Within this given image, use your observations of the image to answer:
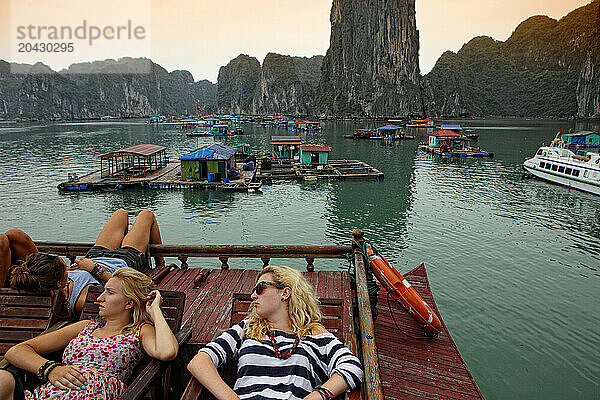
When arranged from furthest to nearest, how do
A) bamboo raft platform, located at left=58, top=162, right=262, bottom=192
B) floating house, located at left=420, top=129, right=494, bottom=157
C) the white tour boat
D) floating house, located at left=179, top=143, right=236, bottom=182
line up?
floating house, located at left=420, top=129, right=494, bottom=157 → floating house, located at left=179, top=143, right=236, bottom=182 → bamboo raft platform, located at left=58, top=162, right=262, bottom=192 → the white tour boat

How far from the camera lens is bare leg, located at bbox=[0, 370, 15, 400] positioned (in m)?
3.55

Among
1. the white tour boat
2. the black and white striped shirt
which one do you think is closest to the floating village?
the white tour boat

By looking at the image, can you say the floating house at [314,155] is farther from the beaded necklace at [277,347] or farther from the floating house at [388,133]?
the floating house at [388,133]

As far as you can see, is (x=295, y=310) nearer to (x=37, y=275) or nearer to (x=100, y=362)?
(x=100, y=362)

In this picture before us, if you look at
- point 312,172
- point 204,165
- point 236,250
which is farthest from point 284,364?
point 312,172

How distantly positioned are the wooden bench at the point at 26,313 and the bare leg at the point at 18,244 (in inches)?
41.4

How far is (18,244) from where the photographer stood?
5645 mm

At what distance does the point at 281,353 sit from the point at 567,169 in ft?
141

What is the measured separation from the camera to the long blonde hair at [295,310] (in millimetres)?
3562

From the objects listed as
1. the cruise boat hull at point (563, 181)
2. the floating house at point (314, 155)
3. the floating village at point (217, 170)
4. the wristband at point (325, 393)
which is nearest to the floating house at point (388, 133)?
the floating village at point (217, 170)

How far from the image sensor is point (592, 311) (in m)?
14.2

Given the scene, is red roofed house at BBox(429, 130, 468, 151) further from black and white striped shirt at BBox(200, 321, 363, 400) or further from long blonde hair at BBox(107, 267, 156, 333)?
long blonde hair at BBox(107, 267, 156, 333)

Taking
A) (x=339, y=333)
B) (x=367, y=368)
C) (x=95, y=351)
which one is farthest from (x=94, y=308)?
(x=367, y=368)

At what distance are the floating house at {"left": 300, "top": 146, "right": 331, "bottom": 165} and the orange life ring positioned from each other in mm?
38722
